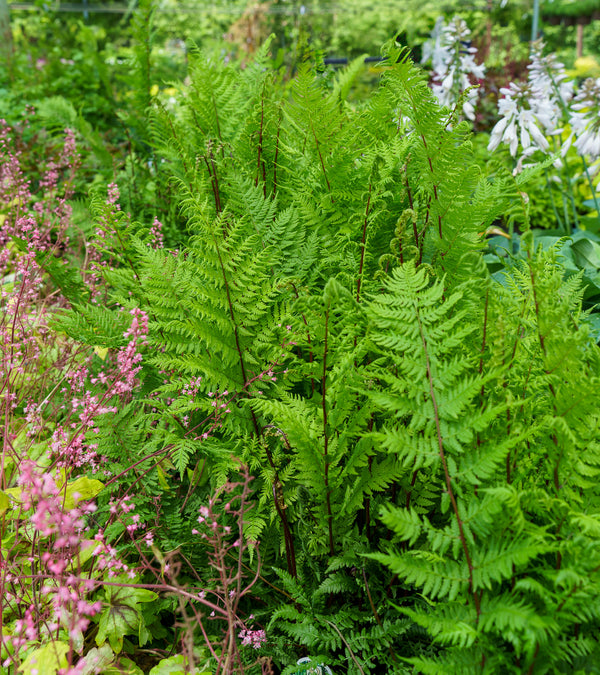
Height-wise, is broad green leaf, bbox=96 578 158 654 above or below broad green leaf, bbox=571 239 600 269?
below

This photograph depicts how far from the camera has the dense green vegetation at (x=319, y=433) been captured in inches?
37.9

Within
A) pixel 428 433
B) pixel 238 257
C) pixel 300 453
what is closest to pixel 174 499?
pixel 300 453

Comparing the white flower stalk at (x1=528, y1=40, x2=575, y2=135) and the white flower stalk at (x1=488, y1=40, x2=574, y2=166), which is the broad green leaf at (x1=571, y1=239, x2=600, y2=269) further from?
the white flower stalk at (x1=528, y1=40, x2=575, y2=135)

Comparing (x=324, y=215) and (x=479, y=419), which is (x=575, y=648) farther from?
(x=324, y=215)

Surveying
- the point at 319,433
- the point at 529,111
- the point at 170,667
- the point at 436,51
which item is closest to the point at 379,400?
the point at 319,433

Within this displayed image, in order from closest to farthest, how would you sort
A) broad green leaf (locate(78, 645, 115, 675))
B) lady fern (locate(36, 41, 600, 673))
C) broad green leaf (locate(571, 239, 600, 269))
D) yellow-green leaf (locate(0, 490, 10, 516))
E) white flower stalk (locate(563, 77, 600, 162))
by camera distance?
lady fern (locate(36, 41, 600, 673)) → broad green leaf (locate(78, 645, 115, 675)) → yellow-green leaf (locate(0, 490, 10, 516)) → broad green leaf (locate(571, 239, 600, 269)) → white flower stalk (locate(563, 77, 600, 162))

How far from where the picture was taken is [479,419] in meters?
0.98

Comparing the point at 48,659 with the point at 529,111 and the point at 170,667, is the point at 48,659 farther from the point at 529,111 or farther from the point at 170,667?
the point at 529,111

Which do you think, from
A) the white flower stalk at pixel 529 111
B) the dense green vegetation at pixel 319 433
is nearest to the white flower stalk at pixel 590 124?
the white flower stalk at pixel 529 111

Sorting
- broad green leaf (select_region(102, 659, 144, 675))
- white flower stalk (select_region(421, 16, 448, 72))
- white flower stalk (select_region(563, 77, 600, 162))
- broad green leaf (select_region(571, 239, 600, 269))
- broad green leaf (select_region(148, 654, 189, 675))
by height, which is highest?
white flower stalk (select_region(421, 16, 448, 72))

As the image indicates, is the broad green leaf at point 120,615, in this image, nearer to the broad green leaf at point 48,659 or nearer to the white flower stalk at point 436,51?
the broad green leaf at point 48,659

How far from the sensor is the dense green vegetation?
963 millimetres

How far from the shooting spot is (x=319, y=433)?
121 cm

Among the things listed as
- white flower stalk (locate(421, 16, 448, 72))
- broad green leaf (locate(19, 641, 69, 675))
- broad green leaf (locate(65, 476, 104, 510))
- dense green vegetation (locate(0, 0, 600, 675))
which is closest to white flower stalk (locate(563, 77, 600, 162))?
dense green vegetation (locate(0, 0, 600, 675))
